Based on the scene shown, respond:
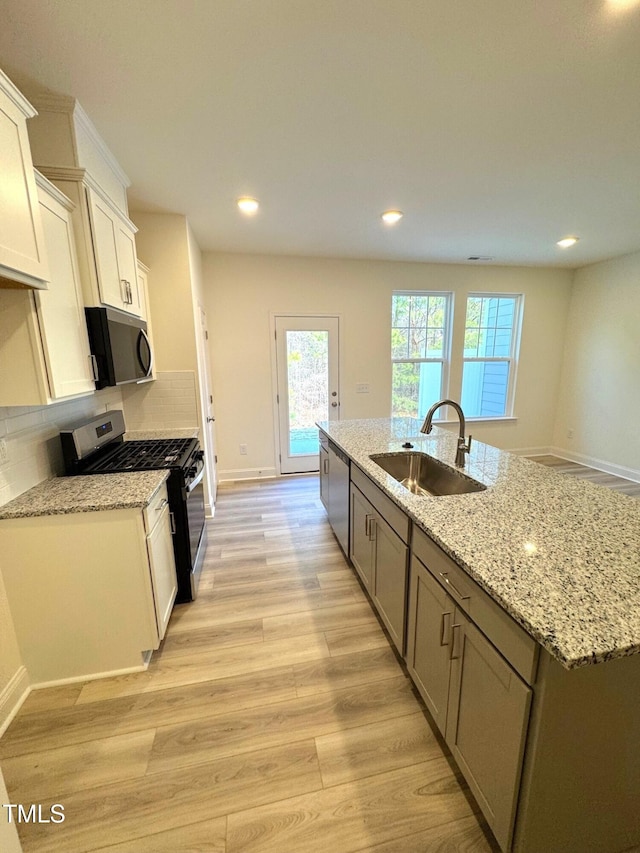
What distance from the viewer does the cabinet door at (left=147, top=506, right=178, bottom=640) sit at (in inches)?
67.9

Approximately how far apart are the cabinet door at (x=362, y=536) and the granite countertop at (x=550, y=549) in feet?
0.97

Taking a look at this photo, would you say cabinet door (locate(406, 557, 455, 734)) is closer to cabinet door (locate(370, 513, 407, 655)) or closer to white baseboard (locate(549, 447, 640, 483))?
cabinet door (locate(370, 513, 407, 655))

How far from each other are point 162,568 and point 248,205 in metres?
2.66

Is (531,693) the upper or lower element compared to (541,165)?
lower

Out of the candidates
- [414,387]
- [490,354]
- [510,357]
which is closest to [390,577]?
[414,387]

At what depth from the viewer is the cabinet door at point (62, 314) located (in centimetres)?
147

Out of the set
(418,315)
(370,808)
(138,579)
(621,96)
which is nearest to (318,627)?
(370,808)

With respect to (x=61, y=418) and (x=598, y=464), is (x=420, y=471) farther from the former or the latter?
(x=598, y=464)

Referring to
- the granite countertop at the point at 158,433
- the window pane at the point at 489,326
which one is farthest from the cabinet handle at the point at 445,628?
the window pane at the point at 489,326

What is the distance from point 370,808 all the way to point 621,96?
318 centimetres

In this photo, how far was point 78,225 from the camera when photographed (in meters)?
1.75

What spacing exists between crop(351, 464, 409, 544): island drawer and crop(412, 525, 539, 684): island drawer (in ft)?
0.50

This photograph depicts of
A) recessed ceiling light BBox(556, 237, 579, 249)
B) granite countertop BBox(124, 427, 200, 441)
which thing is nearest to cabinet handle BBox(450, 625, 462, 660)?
granite countertop BBox(124, 427, 200, 441)

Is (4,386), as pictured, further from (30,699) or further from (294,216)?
(294,216)
